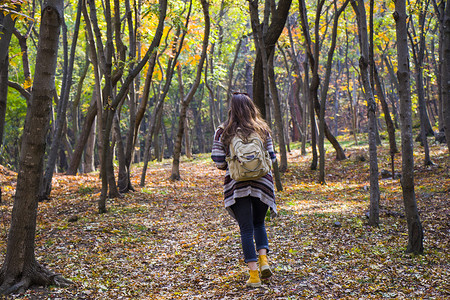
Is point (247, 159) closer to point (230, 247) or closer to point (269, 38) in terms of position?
point (230, 247)

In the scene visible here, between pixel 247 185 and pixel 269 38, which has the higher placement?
pixel 269 38

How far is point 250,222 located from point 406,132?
2.21m

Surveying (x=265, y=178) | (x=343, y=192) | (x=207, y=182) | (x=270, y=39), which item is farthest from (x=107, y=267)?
(x=207, y=182)

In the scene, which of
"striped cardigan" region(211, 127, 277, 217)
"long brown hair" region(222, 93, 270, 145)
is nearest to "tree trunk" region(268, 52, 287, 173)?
"long brown hair" region(222, 93, 270, 145)

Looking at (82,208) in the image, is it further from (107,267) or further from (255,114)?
(255,114)

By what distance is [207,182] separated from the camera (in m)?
14.5

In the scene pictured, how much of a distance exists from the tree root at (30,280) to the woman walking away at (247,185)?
206 cm

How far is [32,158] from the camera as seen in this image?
413 centimetres

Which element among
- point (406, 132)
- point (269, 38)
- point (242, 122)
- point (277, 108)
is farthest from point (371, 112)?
point (277, 108)

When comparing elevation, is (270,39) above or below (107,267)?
above

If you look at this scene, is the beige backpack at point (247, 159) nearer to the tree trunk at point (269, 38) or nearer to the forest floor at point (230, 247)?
the forest floor at point (230, 247)

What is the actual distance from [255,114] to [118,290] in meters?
2.58

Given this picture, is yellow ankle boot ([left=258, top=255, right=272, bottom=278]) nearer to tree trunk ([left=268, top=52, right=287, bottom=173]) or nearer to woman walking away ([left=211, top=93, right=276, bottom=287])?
woman walking away ([left=211, top=93, right=276, bottom=287])

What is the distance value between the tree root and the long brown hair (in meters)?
2.42
